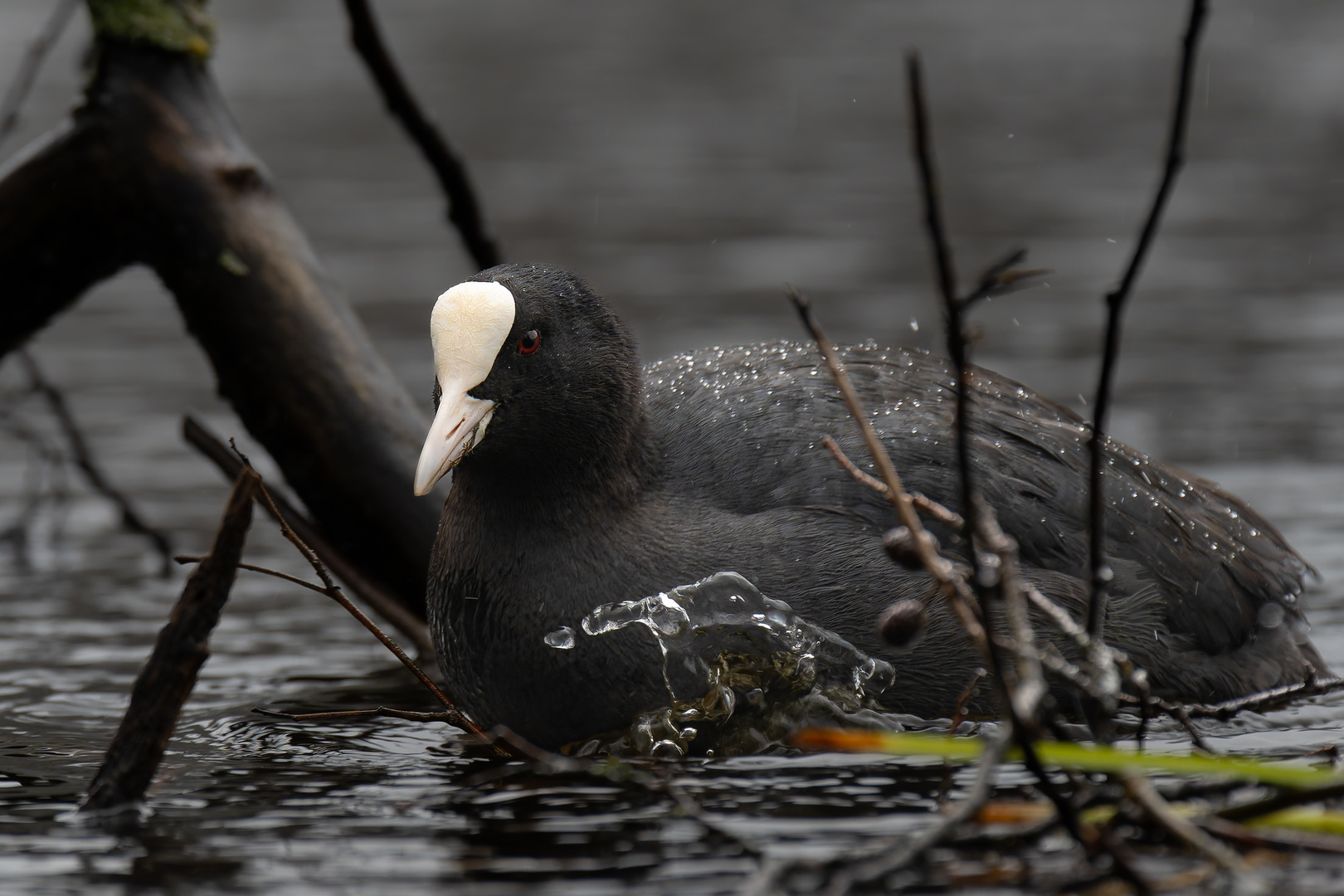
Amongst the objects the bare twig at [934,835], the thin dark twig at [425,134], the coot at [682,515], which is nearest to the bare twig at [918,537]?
the bare twig at [934,835]

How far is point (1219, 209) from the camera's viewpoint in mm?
13156

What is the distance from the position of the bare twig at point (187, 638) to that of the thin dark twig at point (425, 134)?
2151mm

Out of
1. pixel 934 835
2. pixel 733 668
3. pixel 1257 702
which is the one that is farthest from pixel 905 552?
pixel 733 668

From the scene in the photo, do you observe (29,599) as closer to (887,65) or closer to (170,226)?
(170,226)

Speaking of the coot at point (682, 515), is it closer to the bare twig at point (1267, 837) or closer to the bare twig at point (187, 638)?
the bare twig at point (187, 638)

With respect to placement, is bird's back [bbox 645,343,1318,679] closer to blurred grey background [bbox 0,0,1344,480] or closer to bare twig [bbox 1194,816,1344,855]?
blurred grey background [bbox 0,0,1344,480]

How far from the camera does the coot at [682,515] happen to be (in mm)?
4039

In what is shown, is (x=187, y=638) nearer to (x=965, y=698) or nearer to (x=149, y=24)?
(x=965, y=698)

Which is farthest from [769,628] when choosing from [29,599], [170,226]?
[29,599]

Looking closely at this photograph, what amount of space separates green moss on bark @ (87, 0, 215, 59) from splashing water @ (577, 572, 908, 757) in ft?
6.52

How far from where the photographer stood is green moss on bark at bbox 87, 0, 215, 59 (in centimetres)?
487

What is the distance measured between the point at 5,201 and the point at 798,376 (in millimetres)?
2145

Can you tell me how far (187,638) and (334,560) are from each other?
1686 millimetres

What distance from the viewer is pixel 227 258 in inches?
188
